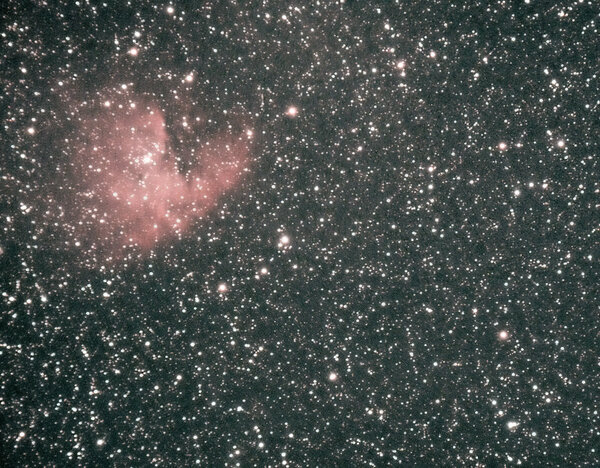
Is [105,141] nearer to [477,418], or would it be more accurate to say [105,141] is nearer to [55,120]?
[55,120]

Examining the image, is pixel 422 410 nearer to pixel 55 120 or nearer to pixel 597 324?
pixel 597 324

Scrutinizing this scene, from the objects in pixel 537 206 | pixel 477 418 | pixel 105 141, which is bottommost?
pixel 477 418

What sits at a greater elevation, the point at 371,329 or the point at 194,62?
the point at 194,62

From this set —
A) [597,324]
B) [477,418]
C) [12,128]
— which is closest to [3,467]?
[12,128]

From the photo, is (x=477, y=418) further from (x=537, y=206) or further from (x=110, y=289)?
(x=110, y=289)

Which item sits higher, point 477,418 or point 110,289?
point 110,289

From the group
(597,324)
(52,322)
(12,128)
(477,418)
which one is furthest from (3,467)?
(597,324)
